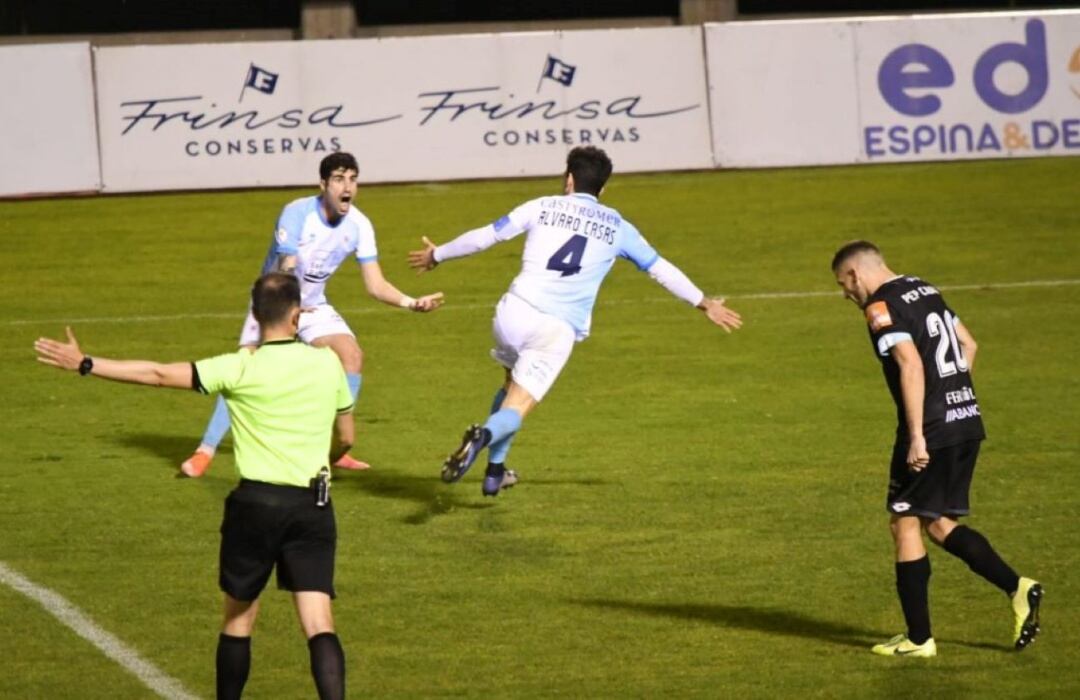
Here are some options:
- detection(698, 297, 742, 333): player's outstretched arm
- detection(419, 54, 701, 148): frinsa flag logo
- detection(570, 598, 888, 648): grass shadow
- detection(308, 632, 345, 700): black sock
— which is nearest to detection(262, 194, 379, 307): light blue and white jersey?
detection(698, 297, 742, 333): player's outstretched arm

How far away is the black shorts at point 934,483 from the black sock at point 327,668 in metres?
2.92

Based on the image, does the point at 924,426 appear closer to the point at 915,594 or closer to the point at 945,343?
the point at 945,343

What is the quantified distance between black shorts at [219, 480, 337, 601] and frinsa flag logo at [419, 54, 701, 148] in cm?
2067

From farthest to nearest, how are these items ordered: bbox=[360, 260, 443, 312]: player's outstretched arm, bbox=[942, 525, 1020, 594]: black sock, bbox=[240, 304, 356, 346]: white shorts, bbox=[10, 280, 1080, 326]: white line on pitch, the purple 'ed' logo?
the purple 'ed' logo, bbox=[10, 280, 1080, 326]: white line on pitch, bbox=[240, 304, 356, 346]: white shorts, bbox=[360, 260, 443, 312]: player's outstretched arm, bbox=[942, 525, 1020, 594]: black sock

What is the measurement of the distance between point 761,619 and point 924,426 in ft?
5.45

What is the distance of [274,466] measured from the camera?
780 cm

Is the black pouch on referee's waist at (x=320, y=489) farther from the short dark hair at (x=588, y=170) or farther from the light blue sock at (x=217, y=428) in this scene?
the light blue sock at (x=217, y=428)

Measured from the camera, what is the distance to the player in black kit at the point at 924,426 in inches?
356

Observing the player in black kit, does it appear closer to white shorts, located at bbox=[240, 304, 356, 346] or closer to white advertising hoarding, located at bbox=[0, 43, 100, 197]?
white shorts, located at bbox=[240, 304, 356, 346]

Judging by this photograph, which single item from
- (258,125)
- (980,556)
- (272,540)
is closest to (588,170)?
(980,556)

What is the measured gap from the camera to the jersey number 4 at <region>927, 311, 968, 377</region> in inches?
360

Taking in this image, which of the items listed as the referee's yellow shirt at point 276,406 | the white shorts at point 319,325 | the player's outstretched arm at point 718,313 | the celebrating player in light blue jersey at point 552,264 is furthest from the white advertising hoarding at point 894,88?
the referee's yellow shirt at point 276,406

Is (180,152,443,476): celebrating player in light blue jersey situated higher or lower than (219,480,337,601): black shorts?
higher

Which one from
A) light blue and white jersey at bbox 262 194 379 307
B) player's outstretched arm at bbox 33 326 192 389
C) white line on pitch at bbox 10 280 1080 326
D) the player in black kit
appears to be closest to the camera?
player's outstretched arm at bbox 33 326 192 389
